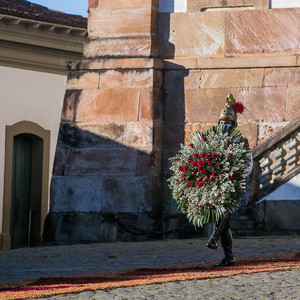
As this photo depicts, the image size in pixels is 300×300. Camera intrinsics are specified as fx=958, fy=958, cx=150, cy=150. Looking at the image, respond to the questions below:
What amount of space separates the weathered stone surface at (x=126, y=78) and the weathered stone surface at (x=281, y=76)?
1843 mm

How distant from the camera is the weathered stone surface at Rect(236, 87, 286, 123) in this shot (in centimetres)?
1490

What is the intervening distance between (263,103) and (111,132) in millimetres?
2443

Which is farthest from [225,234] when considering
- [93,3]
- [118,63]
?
[93,3]

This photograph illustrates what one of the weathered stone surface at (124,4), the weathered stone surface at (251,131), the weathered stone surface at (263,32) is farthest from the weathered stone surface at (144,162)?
the weathered stone surface at (124,4)

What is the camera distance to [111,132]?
1525 centimetres

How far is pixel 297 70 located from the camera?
1488 centimetres

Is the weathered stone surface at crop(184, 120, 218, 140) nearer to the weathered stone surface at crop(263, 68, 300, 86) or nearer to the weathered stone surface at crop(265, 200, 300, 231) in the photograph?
the weathered stone surface at crop(263, 68, 300, 86)

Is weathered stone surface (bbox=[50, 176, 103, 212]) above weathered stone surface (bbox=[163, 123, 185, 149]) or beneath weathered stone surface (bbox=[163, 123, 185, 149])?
beneath

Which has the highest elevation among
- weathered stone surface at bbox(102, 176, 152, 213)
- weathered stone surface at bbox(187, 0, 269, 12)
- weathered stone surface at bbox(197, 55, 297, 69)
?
weathered stone surface at bbox(187, 0, 269, 12)

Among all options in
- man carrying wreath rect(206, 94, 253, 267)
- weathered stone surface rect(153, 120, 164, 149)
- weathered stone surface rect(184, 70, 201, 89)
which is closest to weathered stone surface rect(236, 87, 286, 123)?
weathered stone surface rect(184, 70, 201, 89)

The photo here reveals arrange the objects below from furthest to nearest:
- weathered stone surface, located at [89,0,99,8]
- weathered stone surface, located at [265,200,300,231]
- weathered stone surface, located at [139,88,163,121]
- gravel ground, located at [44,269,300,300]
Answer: weathered stone surface, located at [89,0,99,8]
weathered stone surface, located at [139,88,163,121]
weathered stone surface, located at [265,200,300,231]
gravel ground, located at [44,269,300,300]

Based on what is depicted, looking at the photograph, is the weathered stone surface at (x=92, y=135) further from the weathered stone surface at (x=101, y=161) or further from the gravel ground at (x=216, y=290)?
the gravel ground at (x=216, y=290)

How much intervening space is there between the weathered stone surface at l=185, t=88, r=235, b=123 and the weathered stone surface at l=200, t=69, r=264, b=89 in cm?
10

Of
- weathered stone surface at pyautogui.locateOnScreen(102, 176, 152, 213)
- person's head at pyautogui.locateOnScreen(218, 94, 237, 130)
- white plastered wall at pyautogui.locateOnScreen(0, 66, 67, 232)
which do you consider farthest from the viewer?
white plastered wall at pyautogui.locateOnScreen(0, 66, 67, 232)
